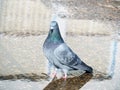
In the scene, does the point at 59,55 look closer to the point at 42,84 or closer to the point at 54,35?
the point at 54,35

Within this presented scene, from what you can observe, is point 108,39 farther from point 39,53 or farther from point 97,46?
point 39,53

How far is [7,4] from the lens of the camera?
8.26 m

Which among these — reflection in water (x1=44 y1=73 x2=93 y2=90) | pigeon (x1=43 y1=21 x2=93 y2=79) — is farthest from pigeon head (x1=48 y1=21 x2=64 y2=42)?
reflection in water (x1=44 y1=73 x2=93 y2=90)

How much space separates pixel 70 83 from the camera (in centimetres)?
512

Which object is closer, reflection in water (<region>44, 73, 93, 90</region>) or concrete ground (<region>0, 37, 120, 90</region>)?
concrete ground (<region>0, 37, 120, 90</region>)

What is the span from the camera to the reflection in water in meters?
4.99

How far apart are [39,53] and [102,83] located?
3.68 feet

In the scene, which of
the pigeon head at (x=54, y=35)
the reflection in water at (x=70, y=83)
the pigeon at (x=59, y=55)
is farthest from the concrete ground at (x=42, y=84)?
the pigeon head at (x=54, y=35)

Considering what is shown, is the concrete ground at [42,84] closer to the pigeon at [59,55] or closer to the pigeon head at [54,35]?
the pigeon at [59,55]

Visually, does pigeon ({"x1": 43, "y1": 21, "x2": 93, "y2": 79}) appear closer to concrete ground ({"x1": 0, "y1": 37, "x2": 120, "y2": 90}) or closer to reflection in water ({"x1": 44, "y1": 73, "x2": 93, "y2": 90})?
reflection in water ({"x1": 44, "y1": 73, "x2": 93, "y2": 90})

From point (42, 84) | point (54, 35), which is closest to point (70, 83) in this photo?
point (42, 84)


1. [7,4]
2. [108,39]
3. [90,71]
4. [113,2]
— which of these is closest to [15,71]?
[90,71]

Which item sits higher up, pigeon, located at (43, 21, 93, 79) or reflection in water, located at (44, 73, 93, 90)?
pigeon, located at (43, 21, 93, 79)

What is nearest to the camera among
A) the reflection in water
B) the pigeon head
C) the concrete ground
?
the concrete ground
